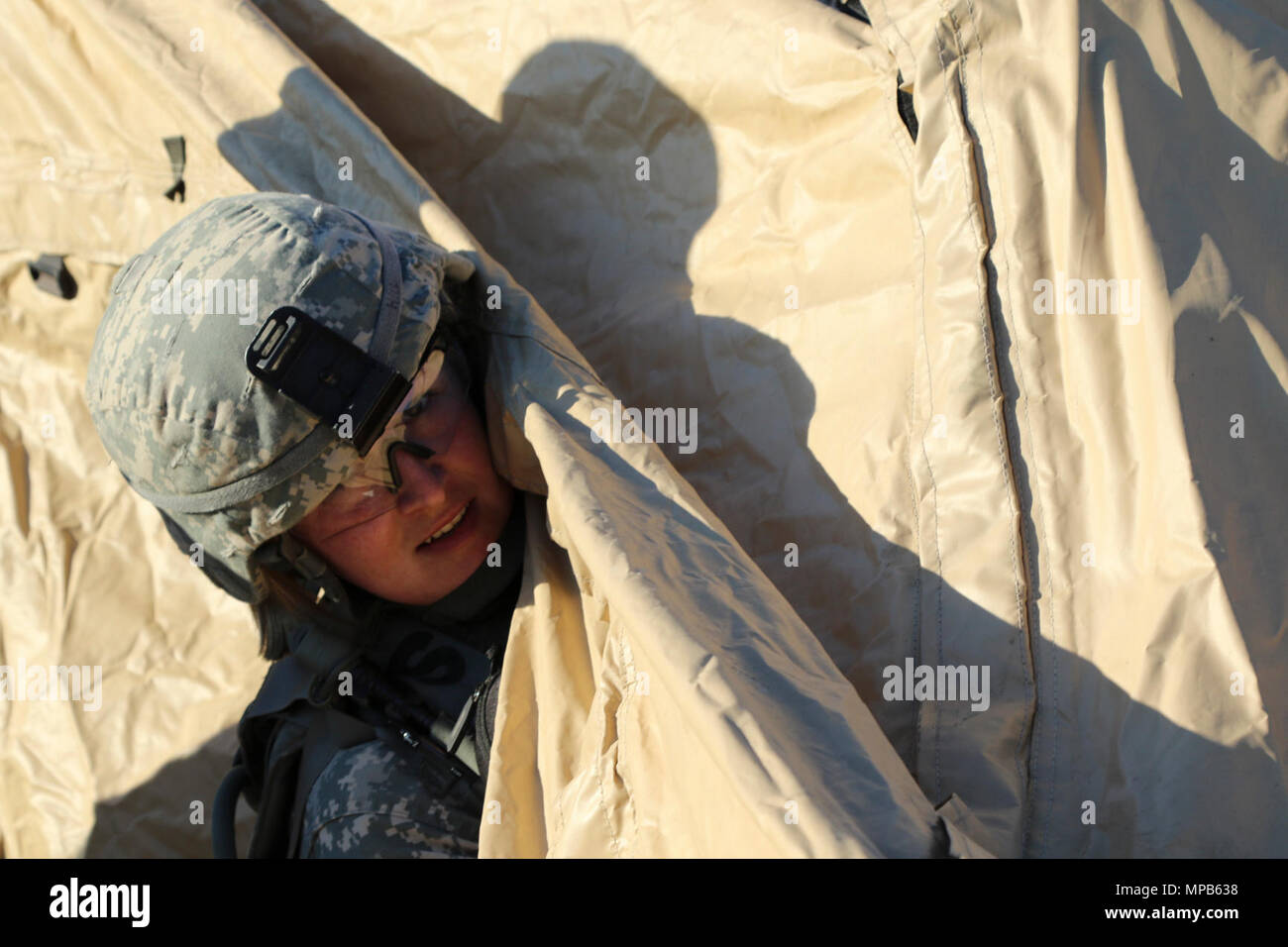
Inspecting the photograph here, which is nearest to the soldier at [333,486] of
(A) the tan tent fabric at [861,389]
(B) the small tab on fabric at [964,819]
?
(A) the tan tent fabric at [861,389]

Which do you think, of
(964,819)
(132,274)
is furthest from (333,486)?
(964,819)

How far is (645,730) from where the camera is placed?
108cm

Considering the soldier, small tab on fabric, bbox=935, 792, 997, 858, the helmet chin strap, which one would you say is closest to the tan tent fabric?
small tab on fabric, bbox=935, 792, 997, 858

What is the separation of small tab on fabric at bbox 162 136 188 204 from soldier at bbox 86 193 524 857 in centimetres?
42

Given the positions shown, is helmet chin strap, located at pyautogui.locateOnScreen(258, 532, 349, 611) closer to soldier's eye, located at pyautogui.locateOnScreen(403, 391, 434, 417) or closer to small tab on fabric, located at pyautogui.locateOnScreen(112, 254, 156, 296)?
soldier's eye, located at pyautogui.locateOnScreen(403, 391, 434, 417)

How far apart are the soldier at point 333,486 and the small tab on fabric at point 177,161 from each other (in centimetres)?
42

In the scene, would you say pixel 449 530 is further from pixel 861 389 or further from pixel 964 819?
pixel 964 819

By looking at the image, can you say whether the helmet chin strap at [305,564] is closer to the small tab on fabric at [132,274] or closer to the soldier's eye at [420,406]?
the soldier's eye at [420,406]

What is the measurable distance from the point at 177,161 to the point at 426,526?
78 cm

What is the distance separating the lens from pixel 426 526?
54.7 inches

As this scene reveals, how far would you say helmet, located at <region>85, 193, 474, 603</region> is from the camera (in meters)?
1.25

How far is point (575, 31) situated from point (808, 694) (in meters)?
1.00

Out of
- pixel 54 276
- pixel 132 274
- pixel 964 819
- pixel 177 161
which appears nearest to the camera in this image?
pixel 964 819

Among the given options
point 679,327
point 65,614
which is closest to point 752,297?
point 679,327
